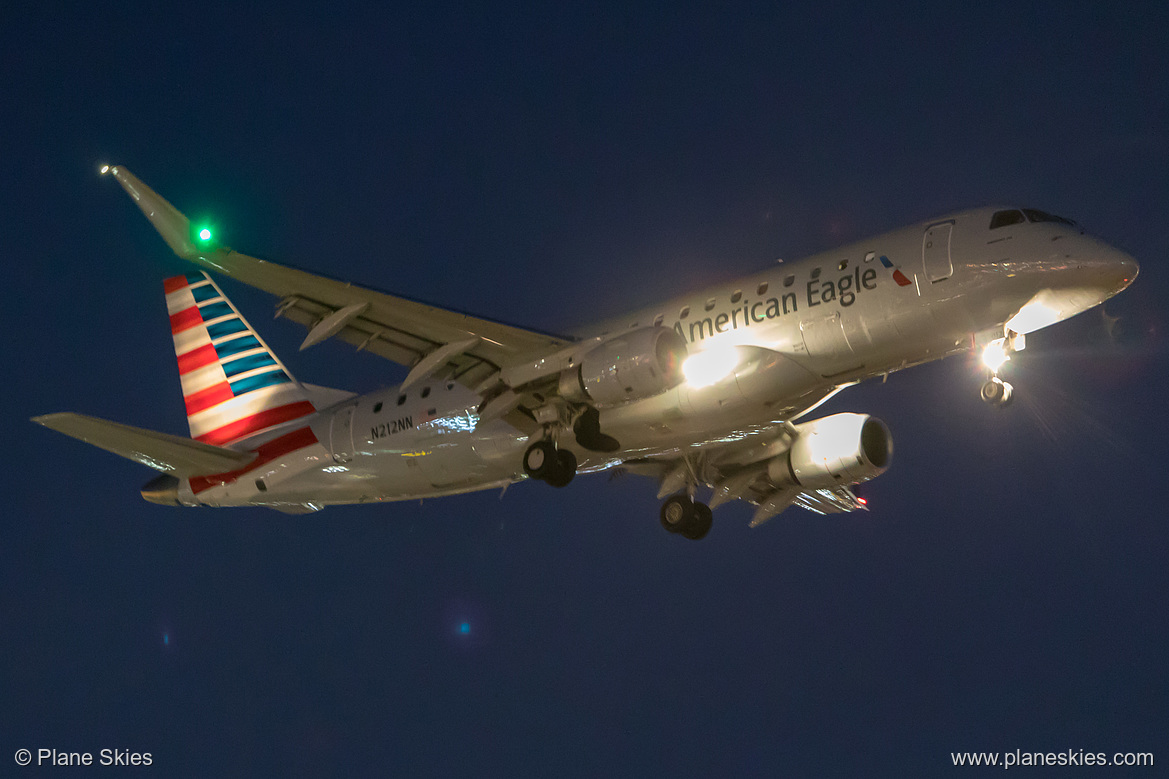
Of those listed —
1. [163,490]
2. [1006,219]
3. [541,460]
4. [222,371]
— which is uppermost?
[222,371]

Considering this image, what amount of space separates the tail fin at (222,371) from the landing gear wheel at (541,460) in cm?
910

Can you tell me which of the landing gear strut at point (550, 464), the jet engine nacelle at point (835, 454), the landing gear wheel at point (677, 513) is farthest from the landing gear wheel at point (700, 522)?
the landing gear strut at point (550, 464)

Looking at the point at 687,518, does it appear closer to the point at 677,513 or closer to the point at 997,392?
the point at 677,513

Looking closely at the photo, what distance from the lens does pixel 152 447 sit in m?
27.4

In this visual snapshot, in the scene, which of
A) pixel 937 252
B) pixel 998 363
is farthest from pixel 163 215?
pixel 998 363

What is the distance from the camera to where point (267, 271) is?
23578 millimetres

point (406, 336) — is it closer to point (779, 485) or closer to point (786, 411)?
point (786, 411)

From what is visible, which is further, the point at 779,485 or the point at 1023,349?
the point at 779,485

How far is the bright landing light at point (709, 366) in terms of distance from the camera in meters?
22.8

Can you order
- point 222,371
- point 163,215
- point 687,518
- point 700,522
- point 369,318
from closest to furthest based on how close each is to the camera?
point 163,215, point 369,318, point 687,518, point 700,522, point 222,371

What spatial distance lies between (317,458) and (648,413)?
9042 millimetres

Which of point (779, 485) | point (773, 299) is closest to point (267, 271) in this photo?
point (773, 299)

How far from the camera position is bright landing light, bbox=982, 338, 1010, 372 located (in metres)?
22.1

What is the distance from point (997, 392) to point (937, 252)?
9.57 feet
